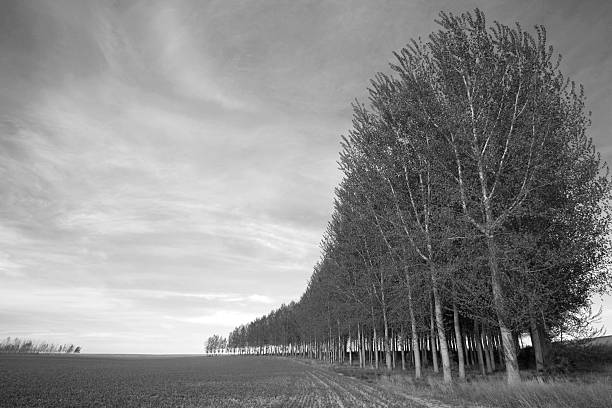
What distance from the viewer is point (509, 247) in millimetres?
15930

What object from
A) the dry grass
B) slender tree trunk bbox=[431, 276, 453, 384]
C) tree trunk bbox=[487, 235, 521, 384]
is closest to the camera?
the dry grass

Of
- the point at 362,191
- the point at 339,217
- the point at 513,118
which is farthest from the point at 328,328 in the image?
the point at 513,118

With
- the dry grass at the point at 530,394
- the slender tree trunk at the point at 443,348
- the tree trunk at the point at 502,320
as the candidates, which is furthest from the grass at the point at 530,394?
the slender tree trunk at the point at 443,348

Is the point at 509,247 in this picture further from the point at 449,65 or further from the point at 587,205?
the point at 449,65

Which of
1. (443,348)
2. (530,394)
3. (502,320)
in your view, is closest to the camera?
(530,394)

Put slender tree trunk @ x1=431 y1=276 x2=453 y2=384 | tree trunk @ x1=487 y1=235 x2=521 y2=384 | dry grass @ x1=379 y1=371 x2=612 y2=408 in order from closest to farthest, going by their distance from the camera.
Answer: dry grass @ x1=379 y1=371 x2=612 y2=408 → tree trunk @ x1=487 y1=235 x2=521 y2=384 → slender tree trunk @ x1=431 y1=276 x2=453 y2=384

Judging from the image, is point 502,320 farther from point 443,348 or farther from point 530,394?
point 443,348

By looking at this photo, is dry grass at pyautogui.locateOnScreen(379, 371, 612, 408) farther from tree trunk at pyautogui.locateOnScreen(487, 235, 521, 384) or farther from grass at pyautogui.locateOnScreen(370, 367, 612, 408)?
tree trunk at pyautogui.locateOnScreen(487, 235, 521, 384)

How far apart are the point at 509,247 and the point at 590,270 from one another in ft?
23.5

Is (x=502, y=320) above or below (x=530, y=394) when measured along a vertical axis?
above

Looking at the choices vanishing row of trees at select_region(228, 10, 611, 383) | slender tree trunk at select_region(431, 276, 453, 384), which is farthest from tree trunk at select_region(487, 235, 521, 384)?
slender tree trunk at select_region(431, 276, 453, 384)

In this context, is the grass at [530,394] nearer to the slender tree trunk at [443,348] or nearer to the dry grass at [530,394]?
the dry grass at [530,394]

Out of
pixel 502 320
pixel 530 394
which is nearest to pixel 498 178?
pixel 502 320

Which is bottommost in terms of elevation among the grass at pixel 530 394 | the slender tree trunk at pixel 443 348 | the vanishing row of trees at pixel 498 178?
the grass at pixel 530 394
